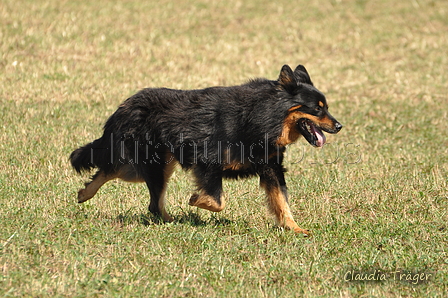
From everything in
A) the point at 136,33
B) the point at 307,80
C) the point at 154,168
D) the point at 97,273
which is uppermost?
the point at 136,33

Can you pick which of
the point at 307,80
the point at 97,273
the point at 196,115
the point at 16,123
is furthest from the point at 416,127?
the point at 97,273

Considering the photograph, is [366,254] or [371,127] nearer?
[366,254]

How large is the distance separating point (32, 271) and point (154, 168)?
2290mm

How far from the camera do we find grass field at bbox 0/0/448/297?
5.34 metres

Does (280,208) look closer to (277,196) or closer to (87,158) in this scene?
(277,196)

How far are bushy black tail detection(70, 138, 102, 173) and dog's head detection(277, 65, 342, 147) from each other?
2412 millimetres

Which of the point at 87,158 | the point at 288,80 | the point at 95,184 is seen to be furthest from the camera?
the point at 87,158

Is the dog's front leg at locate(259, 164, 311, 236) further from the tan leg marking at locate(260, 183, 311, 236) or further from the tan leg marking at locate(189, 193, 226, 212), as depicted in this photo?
the tan leg marking at locate(189, 193, 226, 212)

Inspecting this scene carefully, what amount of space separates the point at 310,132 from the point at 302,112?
10.3 inches

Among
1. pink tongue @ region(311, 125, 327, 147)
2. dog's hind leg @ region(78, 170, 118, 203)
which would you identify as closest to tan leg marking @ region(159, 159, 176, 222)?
dog's hind leg @ region(78, 170, 118, 203)

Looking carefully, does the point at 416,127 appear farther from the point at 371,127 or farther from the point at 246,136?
the point at 246,136

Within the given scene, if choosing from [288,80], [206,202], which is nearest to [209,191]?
[206,202]

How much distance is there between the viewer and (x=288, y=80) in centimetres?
650

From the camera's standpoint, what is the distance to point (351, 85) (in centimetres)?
1616
